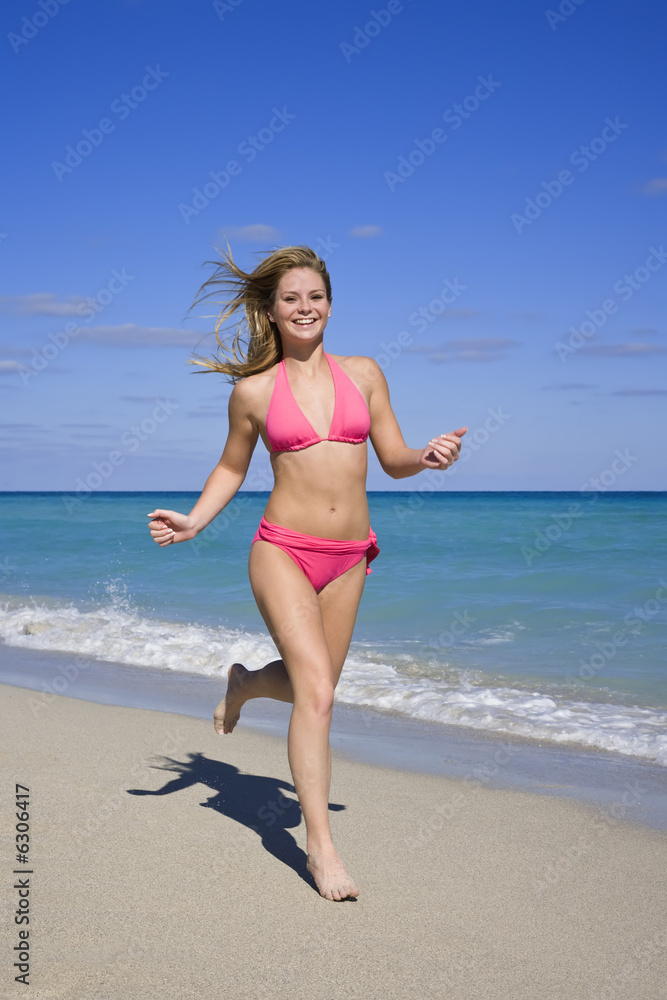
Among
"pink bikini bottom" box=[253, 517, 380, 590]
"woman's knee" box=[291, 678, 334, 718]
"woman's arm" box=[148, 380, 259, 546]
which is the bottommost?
"woman's knee" box=[291, 678, 334, 718]

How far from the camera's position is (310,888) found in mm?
3109

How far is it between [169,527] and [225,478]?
1.22 feet

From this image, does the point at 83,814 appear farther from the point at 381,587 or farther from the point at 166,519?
the point at 381,587

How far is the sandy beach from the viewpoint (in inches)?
97.7

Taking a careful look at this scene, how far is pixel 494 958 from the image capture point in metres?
2.61

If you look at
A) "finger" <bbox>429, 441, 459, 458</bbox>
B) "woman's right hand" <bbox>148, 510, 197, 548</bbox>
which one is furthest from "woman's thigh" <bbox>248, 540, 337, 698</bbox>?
"finger" <bbox>429, 441, 459, 458</bbox>

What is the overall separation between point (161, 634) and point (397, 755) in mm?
4802

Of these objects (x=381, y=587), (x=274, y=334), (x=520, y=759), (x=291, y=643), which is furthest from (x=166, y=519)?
(x=381, y=587)

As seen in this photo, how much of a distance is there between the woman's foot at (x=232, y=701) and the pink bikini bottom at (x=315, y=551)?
727mm

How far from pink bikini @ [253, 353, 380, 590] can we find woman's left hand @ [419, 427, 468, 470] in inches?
14.3

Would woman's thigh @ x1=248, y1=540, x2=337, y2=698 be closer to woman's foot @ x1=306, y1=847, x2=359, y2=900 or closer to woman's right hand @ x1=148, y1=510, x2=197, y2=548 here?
woman's right hand @ x1=148, y1=510, x2=197, y2=548

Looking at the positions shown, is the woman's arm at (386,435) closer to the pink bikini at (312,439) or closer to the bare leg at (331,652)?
the pink bikini at (312,439)

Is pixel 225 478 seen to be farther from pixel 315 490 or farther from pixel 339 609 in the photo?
pixel 339 609

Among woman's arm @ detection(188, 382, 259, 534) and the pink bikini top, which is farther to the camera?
woman's arm @ detection(188, 382, 259, 534)
